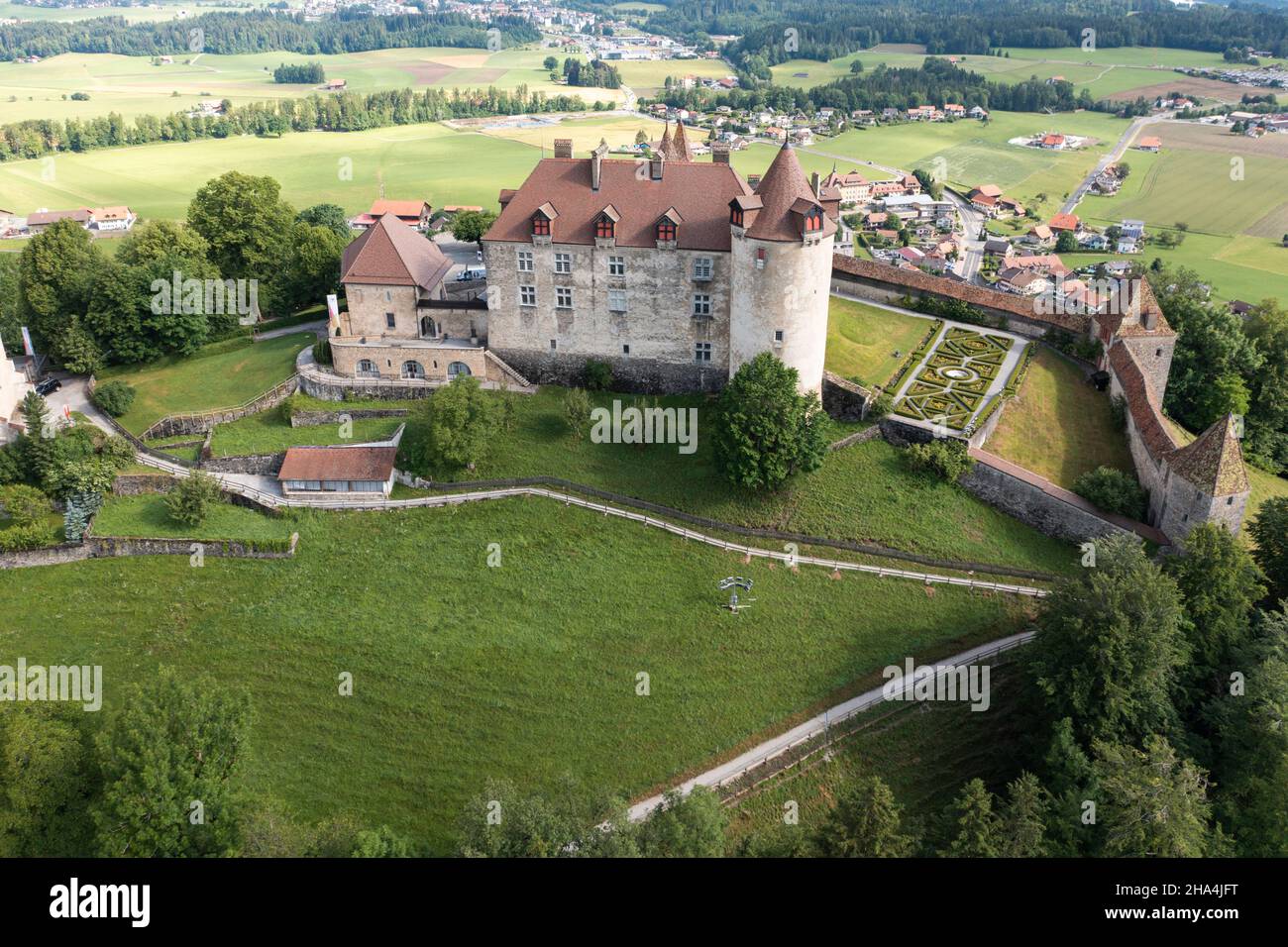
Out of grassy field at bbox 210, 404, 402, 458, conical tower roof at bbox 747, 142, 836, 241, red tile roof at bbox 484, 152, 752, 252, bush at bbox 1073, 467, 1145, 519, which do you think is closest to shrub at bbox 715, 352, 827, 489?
conical tower roof at bbox 747, 142, 836, 241

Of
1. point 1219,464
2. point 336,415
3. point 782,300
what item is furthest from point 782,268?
point 336,415

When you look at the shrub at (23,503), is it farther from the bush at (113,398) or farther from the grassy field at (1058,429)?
the grassy field at (1058,429)

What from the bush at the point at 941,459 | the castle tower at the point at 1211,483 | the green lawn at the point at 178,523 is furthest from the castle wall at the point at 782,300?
the green lawn at the point at 178,523

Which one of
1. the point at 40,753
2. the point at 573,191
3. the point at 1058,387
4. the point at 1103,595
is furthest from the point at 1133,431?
the point at 40,753

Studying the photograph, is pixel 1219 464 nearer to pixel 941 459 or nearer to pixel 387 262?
pixel 941 459

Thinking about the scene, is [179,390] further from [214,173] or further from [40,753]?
[214,173]

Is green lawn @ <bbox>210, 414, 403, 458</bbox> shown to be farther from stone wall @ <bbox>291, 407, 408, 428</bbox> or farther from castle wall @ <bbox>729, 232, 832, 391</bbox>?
castle wall @ <bbox>729, 232, 832, 391</bbox>
